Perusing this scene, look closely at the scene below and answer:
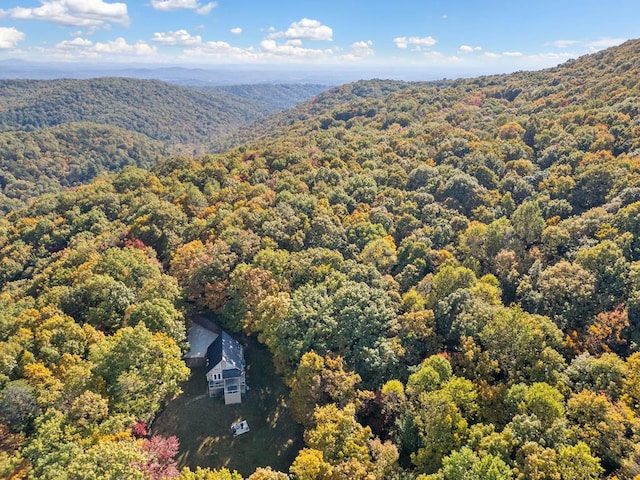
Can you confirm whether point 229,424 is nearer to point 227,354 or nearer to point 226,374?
point 226,374

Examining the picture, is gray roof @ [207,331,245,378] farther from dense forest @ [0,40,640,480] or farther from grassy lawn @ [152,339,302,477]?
grassy lawn @ [152,339,302,477]

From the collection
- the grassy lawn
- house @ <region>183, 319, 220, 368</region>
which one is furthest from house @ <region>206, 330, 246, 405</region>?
house @ <region>183, 319, 220, 368</region>

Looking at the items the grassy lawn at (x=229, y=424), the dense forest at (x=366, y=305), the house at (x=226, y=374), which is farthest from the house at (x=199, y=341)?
the house at (x=226, y=374)

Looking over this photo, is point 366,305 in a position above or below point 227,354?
above

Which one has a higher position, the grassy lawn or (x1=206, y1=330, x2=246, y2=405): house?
(x1=206, y1=330, x2=246, y2=405): house

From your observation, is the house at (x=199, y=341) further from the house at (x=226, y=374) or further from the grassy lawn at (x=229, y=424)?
the house at (x=226, y=374)

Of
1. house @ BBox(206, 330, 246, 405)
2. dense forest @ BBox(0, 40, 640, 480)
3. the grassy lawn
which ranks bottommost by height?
the grassy lawn

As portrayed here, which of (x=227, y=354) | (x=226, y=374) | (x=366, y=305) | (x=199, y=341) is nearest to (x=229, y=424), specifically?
(x=226, y=374)
